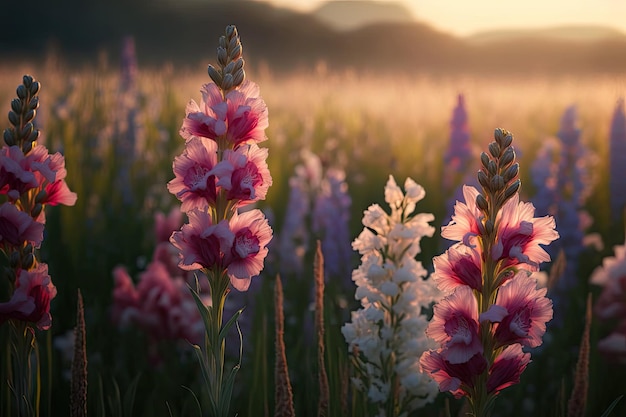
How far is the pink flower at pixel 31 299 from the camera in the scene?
1809mm

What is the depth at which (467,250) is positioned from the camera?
1.58m

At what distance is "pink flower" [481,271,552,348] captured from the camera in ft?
5.01

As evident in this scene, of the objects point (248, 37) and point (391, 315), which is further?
point (248, 37)

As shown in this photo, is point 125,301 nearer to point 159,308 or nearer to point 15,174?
point 159,308

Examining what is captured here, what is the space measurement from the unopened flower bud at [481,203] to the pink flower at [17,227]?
107 cm

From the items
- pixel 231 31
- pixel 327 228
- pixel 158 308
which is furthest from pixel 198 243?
pixel 327 228

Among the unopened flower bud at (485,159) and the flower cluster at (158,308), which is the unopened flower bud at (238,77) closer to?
the unopened flower bud at (485,159)

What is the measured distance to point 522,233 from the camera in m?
1.53

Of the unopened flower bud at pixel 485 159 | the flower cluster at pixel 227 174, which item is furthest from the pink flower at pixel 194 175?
the unopened flower bud at pixel 485 159

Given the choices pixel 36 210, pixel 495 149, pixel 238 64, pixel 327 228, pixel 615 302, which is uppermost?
pixel 238 64

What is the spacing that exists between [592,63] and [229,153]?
55806 millimetres

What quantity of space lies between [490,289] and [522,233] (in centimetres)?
14

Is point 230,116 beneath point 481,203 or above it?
above

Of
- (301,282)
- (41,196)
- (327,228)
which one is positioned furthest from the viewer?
(301,282)
